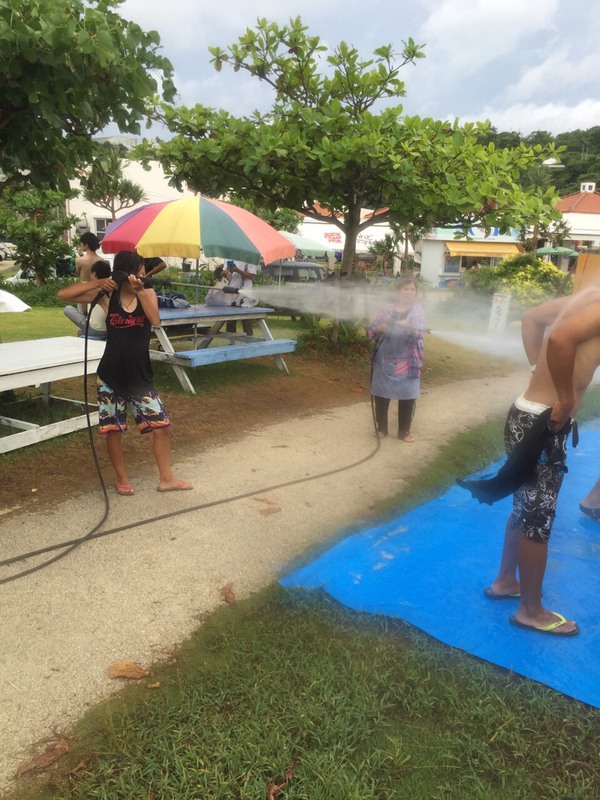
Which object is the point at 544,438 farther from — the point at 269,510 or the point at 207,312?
the point at 207,312

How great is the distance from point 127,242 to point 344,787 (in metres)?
6.46

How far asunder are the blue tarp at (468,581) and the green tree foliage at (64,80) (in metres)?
3.22

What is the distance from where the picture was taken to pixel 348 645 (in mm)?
2830

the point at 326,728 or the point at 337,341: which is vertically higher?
the point at 337,341

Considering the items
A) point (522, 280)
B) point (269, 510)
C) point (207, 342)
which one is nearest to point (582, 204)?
point (522, 280)

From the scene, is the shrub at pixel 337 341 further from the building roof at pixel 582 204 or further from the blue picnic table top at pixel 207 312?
the building roof at pixel 582 204

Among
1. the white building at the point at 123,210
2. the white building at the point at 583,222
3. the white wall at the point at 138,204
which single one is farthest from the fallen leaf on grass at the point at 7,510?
the white building at the point at 583,222

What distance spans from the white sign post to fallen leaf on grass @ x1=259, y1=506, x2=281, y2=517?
34.0ft

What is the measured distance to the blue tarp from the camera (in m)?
2.81

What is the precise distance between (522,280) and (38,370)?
1592 centimetres

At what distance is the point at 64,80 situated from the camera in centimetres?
360

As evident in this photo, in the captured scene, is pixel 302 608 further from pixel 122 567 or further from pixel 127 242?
pixel 127 242

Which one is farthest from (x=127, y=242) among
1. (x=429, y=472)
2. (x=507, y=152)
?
(x=507, y=152)

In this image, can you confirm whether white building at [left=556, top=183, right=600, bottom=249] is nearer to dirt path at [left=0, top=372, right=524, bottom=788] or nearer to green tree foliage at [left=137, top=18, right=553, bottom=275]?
green tree foliage at [left=137, top=18, right=553, bottom=275]
